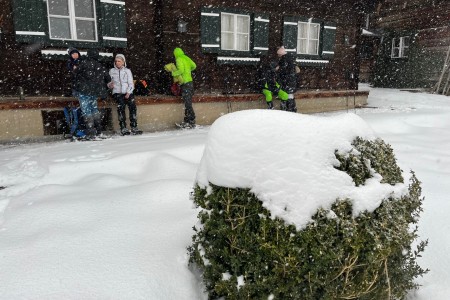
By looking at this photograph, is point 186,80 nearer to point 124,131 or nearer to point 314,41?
point 124,131

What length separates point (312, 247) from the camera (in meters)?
1.75

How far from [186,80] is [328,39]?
5.60 meters

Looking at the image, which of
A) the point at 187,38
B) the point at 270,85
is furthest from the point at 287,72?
the point at 187,38

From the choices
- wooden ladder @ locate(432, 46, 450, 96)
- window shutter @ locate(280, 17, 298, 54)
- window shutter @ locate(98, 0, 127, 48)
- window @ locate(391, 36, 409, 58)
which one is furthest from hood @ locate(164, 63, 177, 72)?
window @ locate(391, 36, 409, 58)

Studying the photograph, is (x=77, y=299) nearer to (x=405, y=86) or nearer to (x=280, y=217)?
(x=280, y=217)

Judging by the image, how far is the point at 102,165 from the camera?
457cm

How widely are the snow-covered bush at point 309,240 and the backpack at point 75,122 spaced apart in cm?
548

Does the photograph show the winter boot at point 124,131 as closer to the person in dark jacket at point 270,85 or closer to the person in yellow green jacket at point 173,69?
the person in yellow green jacket at point 173,69

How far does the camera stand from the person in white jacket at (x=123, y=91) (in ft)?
23.0

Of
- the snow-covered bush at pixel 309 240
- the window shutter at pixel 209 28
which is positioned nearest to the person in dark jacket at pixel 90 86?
the window shutter at pixel 209 28

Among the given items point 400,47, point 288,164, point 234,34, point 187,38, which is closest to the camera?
point 288,164

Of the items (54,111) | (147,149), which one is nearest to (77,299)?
(147,149)

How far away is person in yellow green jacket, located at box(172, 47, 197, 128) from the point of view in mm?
7680

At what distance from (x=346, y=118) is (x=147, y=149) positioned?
3.60m
